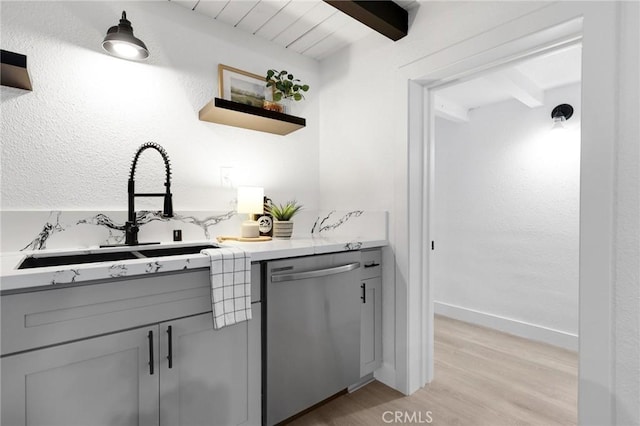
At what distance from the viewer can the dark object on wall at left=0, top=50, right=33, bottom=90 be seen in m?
1.30

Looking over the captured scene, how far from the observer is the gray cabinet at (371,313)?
6.64 feet

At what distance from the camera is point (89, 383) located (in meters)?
1.11

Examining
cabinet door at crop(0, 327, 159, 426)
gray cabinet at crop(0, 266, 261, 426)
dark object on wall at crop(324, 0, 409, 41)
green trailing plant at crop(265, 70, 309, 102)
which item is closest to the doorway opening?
dark object on wall at crop(324, 0, 409, 41)

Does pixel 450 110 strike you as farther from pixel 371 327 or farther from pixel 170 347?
pixel 170 347

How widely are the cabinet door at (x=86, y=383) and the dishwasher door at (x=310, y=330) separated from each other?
0.53 m

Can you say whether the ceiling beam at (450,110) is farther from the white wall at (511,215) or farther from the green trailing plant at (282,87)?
the green trailing plant at (282,87)

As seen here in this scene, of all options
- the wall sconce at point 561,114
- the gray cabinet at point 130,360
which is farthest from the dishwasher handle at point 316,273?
the wall sconce at point 561,114

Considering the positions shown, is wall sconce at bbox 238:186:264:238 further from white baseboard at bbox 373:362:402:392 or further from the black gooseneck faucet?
white baseboard at bbox 373:362:402:392

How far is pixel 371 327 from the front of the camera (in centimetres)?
208

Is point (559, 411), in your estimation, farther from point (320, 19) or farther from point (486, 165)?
point (320, 19)

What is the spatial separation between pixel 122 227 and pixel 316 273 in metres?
1.08

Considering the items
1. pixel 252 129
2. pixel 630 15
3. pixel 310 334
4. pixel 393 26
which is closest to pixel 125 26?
pixel 252 129

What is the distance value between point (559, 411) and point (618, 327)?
87 centimetres

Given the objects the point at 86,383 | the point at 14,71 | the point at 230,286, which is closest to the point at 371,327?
the point at 230,286
